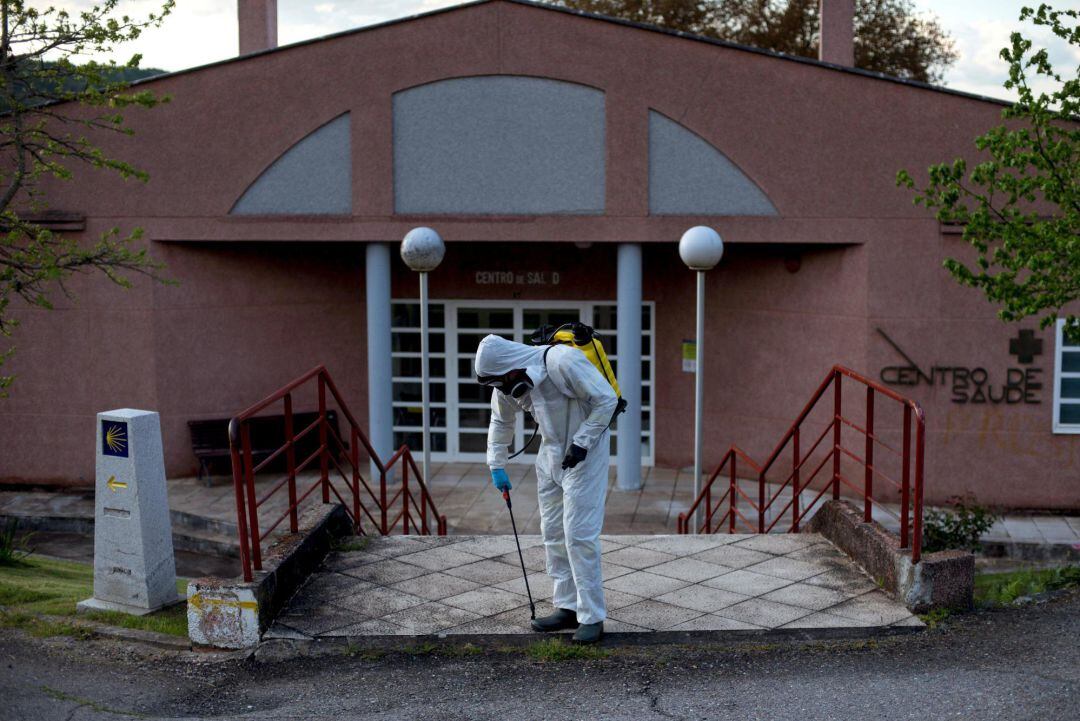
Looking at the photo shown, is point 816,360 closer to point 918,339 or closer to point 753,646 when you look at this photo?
point 918,339

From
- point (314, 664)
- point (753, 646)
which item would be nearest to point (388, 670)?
point (314, 664)

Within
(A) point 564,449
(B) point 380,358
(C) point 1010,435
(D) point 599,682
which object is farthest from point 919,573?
(B) point 380,358

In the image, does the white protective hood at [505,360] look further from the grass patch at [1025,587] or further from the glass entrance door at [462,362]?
the glass entrance door at [462,362]

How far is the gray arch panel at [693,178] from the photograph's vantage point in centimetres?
1502

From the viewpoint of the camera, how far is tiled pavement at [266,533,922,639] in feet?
23.9

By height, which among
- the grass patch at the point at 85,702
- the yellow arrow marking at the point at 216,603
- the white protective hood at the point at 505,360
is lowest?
the grass patch at the point at 85,702

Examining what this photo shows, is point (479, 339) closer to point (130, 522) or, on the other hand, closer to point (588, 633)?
point (130, 522)

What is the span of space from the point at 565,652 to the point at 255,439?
10704 millimetres

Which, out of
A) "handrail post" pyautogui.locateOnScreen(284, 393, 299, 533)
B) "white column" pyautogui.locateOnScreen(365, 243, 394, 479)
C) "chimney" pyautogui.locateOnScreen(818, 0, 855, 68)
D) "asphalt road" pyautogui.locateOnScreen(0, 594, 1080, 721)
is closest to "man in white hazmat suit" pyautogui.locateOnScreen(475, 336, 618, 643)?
"asphalt road" pyautogui.locateOnScreen(0, 594, 1080, 721)

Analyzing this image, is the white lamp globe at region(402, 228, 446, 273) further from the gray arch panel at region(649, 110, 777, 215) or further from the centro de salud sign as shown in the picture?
the centro de salud sign

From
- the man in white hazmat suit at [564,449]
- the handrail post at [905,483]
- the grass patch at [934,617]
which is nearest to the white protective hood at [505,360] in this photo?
the man in white hazmat suit at [564,449]

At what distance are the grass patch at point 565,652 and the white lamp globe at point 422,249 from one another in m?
6.29

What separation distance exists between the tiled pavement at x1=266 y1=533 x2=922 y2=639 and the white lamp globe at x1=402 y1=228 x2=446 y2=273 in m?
4.05

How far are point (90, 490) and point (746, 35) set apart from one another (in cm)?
1828
